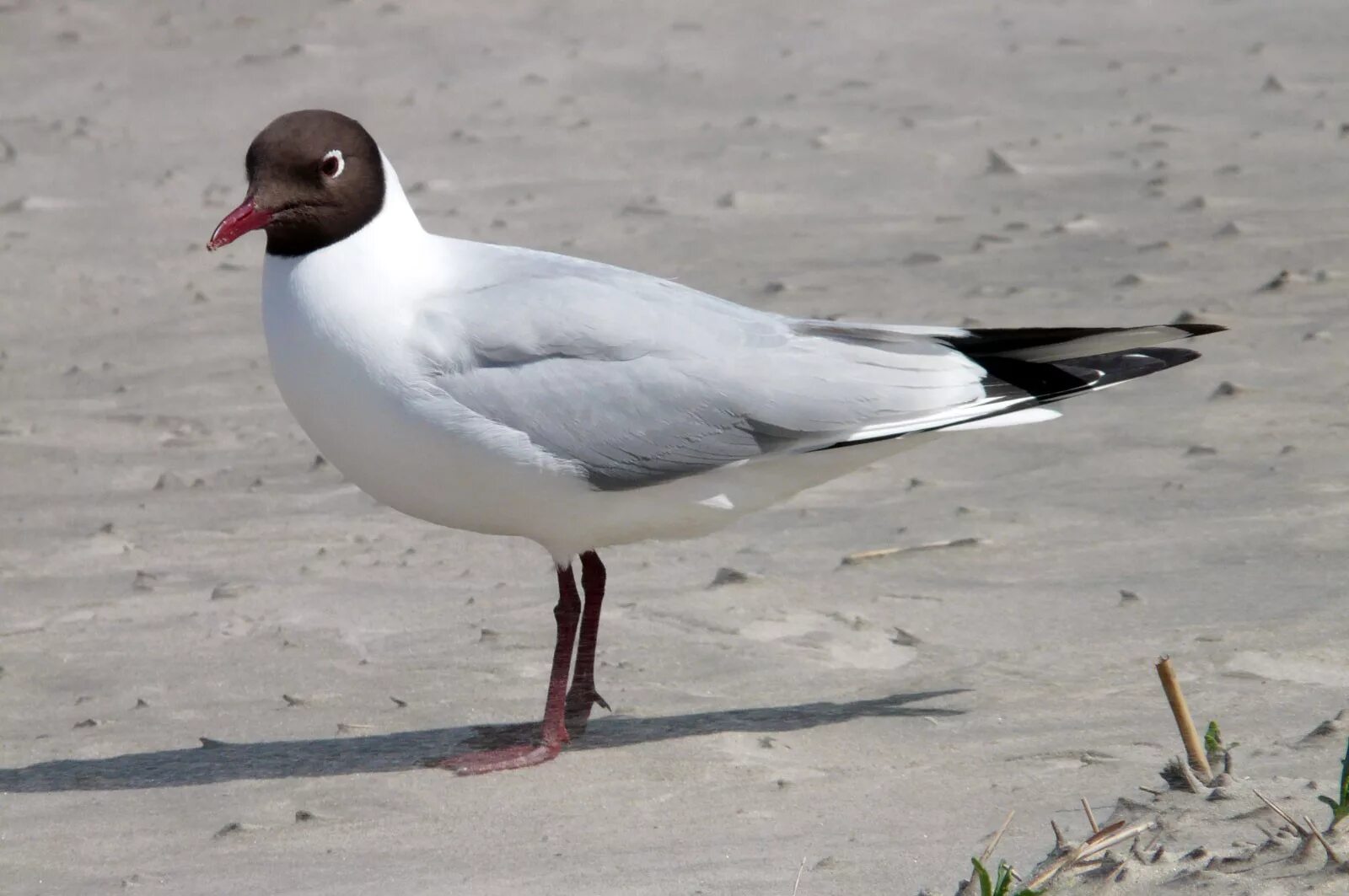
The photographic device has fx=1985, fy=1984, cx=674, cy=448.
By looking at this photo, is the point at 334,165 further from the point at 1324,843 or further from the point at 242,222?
the point at 1324,843

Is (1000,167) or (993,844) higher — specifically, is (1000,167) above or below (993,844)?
below

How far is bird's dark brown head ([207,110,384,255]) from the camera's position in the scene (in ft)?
15.3

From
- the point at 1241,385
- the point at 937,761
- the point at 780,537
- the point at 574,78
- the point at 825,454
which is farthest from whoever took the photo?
the point at 574,78

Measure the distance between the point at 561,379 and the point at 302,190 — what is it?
76cm

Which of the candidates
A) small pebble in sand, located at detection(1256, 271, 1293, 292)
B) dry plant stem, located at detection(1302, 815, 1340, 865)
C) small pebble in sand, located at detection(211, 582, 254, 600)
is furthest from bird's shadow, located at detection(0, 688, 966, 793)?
small pebble in sand, located at detection(1256, 271, 1293, 292)

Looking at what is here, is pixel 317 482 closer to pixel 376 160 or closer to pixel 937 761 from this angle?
pixel 376 160

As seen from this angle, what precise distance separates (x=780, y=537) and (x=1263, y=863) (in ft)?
10.2

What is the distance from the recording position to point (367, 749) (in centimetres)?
470

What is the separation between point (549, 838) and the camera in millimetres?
4027

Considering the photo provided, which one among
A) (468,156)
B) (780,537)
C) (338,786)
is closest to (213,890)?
(338,786)

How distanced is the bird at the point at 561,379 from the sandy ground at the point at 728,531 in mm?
548

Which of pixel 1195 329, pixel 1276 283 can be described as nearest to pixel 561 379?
pixel 1195 329

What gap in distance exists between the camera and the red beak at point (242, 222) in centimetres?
465

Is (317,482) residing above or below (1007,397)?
below
